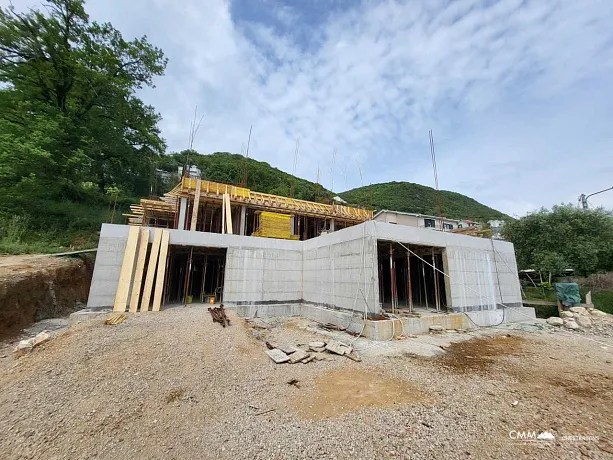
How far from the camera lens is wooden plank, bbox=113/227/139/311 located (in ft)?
30.4

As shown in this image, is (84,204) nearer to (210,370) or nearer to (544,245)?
(210,370)

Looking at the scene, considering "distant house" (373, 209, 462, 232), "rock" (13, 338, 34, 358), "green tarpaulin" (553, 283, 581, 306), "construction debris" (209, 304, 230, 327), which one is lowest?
"rock" (13, 338, 34, 358)

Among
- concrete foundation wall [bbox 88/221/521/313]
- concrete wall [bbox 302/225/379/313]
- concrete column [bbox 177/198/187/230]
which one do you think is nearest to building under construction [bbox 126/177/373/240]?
concrete column [bbox 177/198/187/230]

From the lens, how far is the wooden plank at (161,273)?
9.83 metres

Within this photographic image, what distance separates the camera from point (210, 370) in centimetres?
547

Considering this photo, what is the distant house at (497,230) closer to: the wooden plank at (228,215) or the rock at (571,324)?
the rock at (571,324)

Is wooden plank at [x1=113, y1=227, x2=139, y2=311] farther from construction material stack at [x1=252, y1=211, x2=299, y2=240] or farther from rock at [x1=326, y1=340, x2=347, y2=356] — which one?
rock at [x1=326, y1=340, x2=347, y2=356]

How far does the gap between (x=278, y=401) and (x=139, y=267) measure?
26.7 ft

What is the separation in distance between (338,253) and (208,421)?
741cm

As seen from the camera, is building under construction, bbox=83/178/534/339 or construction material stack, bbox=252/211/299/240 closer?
building under construction, bbox=83/178/534/339

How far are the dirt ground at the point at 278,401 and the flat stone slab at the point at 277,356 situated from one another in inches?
7.7

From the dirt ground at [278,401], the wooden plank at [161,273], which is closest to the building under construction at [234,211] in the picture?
the wooden plank at [161,273]

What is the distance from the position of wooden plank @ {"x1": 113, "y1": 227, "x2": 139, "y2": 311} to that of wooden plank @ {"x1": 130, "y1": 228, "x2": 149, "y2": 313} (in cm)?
19

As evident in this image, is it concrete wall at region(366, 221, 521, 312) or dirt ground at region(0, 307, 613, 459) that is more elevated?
concrete wall at region(366, 221, 521, 312)
